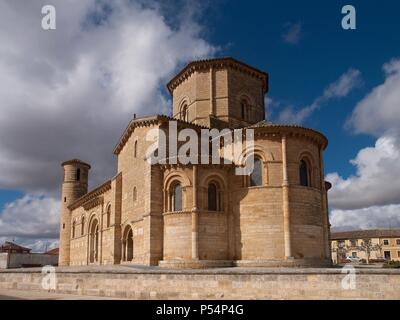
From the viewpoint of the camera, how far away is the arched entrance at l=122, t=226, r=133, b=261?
24828 mm

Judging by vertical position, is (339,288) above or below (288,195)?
below

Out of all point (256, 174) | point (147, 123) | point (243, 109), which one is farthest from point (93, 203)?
point (256, 174)

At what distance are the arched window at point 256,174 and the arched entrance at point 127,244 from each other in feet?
29.1

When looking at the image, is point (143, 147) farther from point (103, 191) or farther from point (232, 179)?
point (103, 191)

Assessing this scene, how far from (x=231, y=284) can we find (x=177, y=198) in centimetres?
743

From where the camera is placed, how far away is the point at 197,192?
20.4m

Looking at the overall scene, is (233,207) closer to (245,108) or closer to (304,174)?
(304,174)

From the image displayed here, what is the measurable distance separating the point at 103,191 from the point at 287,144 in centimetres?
1627

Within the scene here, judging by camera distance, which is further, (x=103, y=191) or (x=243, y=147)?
(x=103, y=191)

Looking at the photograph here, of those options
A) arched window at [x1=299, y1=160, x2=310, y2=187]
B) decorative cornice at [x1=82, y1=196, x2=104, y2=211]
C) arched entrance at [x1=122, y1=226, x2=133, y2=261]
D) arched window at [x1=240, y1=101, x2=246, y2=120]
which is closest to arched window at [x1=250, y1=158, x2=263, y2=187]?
arched window at [x1=299, y1=160, x2=310, y2=187]

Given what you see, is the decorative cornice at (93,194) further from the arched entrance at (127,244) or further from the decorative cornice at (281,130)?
the decorative cornice at (281,130)

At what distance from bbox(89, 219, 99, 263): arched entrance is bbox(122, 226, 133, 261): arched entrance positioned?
7050mm
